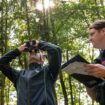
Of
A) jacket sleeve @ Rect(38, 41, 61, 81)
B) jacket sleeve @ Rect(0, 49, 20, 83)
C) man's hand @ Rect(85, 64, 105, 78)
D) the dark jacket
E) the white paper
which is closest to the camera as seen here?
man's hand @ Rect(85, 64, 105, 78)

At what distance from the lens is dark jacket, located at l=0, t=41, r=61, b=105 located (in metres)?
4.41

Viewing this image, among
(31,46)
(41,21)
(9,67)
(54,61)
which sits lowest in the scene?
(41,21)

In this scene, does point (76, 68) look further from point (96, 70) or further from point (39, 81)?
point (39, 81)

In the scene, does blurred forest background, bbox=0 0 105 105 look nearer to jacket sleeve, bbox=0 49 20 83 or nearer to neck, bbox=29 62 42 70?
jacket sleeve, bbox=0 49 20 83

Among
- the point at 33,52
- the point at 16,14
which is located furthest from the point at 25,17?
the point at 33,52

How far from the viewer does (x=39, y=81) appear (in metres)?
4.54

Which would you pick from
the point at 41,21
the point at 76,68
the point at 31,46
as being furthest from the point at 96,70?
the point at 41,21

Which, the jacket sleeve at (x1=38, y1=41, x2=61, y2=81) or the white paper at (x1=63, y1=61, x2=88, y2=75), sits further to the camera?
the jacket sleeve at (x1=38, y1=41, x2=61, y2=81)

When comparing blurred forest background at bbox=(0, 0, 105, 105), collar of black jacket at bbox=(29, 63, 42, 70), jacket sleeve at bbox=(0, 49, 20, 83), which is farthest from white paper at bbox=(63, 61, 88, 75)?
blurred forest background at bbox=(0, 0, 105, 105)

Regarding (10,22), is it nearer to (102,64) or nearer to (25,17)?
(25,17)

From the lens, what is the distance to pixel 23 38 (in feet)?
43.5

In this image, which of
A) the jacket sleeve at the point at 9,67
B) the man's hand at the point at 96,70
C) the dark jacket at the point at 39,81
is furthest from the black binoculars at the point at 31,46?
the man's hand at the point at 96,70

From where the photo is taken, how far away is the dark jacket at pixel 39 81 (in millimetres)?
4406

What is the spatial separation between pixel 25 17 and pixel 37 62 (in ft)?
30.4
